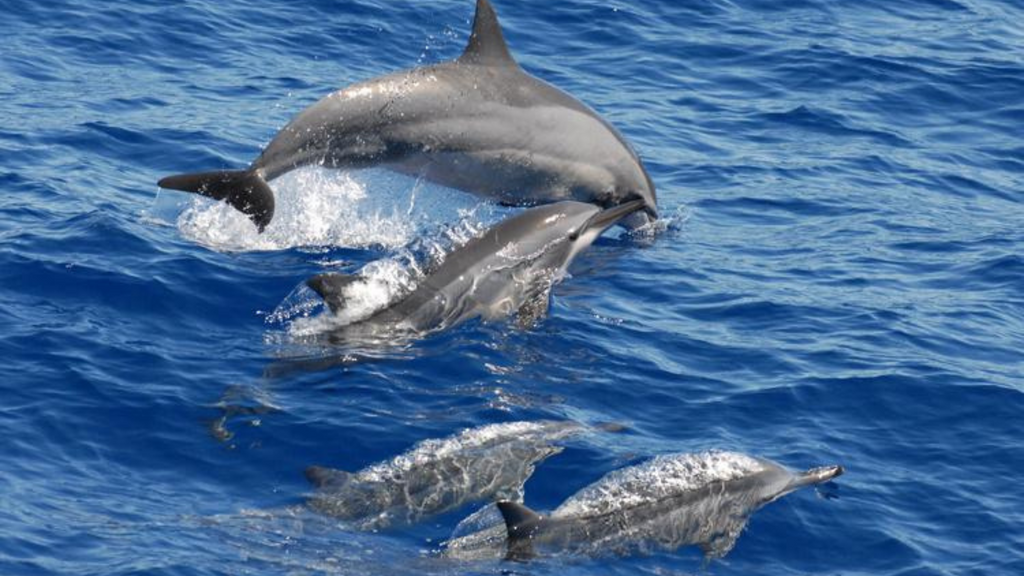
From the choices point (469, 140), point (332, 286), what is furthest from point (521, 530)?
point (469, 140)

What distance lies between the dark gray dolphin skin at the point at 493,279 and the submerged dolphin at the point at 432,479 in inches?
74.4

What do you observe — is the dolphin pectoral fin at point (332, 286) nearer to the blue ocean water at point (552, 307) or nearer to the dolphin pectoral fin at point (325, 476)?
the blue ocean water at point (552, 307)

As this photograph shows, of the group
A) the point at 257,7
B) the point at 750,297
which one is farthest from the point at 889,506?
the point at 257,7

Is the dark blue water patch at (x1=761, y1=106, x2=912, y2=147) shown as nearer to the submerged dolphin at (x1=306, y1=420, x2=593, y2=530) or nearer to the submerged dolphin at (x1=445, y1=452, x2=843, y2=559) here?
the submerged dolphin at (x1=445, y1=452, x2=843, y2=559)

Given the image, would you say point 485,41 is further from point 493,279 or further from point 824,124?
point 824,124

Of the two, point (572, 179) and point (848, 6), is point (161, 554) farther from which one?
point (848, 6)

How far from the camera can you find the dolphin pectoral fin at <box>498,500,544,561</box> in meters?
10.0

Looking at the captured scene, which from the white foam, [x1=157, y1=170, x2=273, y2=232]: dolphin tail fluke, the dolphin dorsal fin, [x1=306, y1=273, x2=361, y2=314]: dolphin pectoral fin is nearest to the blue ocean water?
the white foam

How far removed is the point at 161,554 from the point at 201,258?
528 centimetres

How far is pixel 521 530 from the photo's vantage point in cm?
1016

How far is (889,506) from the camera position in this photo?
38.8 feet

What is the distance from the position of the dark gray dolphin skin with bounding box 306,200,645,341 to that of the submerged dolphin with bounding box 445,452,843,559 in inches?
109

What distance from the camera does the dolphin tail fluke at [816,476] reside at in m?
11.5

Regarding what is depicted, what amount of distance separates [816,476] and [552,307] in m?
3.66
